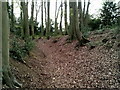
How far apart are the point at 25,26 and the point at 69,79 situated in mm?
8118

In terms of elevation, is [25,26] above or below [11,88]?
above

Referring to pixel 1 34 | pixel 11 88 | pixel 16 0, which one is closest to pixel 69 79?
pixel 11 88

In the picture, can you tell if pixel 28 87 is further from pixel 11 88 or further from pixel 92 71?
pixel 92 71

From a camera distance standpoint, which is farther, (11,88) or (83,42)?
(83,42)

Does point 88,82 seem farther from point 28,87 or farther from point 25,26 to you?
point 25,26

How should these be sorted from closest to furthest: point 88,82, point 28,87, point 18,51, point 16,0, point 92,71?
point 28,87, point 88,82, point 92,71, point 18,51, point 16,0

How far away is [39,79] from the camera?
6547 mm

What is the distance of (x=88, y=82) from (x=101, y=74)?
66 centimetres

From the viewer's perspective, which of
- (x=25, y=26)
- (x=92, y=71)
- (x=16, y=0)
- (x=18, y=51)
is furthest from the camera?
(x=25, y=26)

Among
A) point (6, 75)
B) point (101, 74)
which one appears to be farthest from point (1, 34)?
point (101, 74)

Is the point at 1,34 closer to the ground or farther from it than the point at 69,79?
farther from it

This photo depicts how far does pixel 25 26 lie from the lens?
13797mm

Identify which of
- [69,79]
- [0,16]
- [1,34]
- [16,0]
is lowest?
[69,79]

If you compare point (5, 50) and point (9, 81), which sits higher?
point (5, 50)
